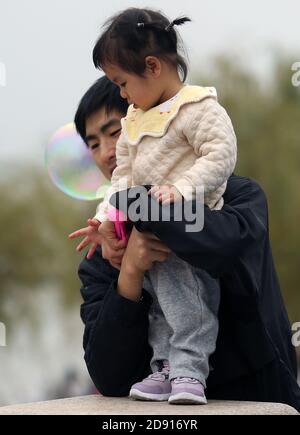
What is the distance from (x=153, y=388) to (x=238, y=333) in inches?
11.3

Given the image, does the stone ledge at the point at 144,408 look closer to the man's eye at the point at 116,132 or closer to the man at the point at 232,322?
the man at the point at 232,322

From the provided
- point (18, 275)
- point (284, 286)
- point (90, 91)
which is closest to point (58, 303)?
point (18, 275)

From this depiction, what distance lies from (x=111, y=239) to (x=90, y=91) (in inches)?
33.5

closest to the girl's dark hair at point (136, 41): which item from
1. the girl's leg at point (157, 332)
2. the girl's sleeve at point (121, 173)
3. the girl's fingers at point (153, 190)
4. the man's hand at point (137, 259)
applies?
the girl's sleeve at point (121, 173)

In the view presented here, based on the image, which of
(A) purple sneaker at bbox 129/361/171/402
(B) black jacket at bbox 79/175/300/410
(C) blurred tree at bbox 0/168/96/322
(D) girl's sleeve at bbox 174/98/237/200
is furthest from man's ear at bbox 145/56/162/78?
(C) blurred tree at bbox 0/168/96/322

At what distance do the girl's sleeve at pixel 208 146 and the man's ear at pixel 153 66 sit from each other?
164 mm

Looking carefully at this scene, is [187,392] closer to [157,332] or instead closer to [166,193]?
[157,332]

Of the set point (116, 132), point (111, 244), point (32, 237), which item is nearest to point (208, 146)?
point (111, 244)

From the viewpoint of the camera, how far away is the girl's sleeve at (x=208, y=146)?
307cm

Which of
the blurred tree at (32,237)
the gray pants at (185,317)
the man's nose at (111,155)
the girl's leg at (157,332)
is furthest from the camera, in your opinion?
the blurred tree at (32,237)

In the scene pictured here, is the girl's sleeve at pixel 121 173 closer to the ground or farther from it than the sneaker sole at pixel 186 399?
farther from it

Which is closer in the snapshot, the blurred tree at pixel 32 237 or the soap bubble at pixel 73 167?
the soap bubble at pixel 73 167

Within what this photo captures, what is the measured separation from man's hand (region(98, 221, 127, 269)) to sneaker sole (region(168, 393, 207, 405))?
45 cm
